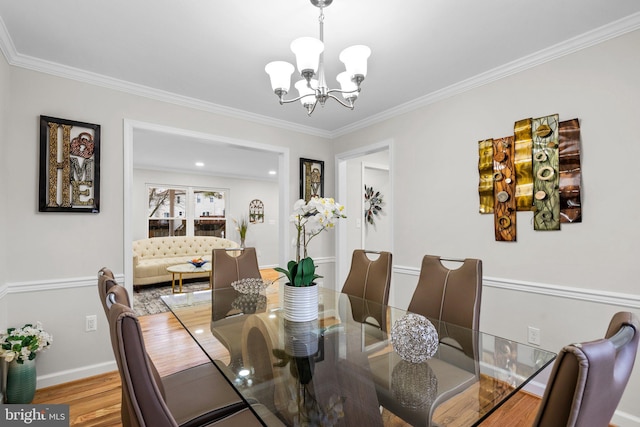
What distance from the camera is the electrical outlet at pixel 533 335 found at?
2186 mm

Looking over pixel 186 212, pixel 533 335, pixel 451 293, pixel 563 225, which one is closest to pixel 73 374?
pixel 451 293

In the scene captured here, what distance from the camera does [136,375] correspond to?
77 centimetres

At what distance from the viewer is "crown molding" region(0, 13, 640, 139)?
1926mm

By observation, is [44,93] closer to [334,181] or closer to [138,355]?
[138,355]

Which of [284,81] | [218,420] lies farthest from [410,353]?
[284,81]

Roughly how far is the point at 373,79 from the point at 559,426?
251 centimetres

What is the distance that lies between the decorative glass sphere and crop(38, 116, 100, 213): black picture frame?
8.36ft

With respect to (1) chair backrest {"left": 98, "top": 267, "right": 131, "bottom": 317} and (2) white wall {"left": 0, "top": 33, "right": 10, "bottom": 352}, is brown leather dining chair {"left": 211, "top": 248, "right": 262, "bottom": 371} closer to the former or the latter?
(1) chair backrest {"left": 98, "top": 267, "right": 131, "bottom": 317}

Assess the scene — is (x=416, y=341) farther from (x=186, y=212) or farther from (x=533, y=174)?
(x=186, y=212)

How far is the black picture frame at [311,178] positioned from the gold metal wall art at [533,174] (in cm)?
194

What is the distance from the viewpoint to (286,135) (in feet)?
12.2

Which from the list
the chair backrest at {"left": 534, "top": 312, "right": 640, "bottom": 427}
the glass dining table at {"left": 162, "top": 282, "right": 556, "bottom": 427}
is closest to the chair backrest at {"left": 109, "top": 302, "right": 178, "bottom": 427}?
the glass dining table at {"left": 162, "top": 282, "right": 556, "bottom": 427}

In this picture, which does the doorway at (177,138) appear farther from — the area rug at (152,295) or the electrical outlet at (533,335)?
the electrical outlet at (533,335)

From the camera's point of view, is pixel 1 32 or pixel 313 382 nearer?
pixel 313 382
